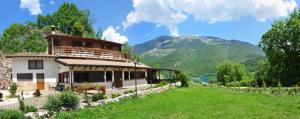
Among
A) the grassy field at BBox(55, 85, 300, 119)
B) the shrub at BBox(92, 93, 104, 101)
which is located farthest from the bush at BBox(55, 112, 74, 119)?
the shrub at BBox(92, 93, 104, 101)

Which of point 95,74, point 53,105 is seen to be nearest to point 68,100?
point 53,105

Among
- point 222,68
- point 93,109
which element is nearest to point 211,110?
point 93,109

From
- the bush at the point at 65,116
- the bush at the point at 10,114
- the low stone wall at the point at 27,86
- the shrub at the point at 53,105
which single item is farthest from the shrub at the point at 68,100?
the low stone wall at the point at 27,86

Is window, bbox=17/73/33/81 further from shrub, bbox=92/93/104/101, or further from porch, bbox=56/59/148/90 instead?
shrub, bbox=92/93/104/101

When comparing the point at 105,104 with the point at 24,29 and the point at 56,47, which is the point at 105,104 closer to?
the point at 56,47

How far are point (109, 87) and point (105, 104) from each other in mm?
17772

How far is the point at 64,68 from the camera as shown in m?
44.2

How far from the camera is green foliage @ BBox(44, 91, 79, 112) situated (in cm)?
2366

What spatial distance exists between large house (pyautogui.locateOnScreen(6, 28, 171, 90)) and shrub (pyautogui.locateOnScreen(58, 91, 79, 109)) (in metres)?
14.5

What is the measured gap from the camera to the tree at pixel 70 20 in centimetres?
8540

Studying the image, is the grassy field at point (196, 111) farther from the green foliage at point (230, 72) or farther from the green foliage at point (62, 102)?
the green foliage at point (230, 72)

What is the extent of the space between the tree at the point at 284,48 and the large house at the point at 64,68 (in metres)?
27.7

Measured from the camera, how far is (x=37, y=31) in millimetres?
85375

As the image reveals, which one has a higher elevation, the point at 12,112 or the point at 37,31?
the point at 37,31
